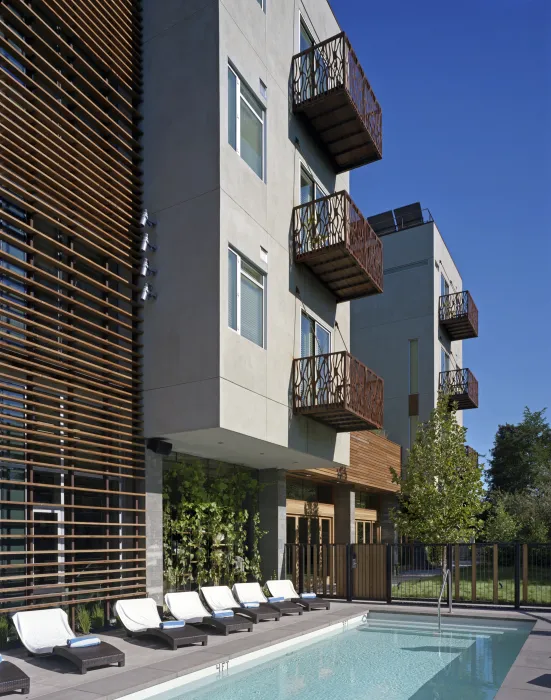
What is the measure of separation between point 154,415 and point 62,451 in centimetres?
186

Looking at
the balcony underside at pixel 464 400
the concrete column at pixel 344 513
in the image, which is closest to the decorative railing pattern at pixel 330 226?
the concrete column at pixel 344 513

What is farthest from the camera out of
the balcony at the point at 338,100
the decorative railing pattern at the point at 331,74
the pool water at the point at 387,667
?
the decorative railing pattern at the point at 331,74

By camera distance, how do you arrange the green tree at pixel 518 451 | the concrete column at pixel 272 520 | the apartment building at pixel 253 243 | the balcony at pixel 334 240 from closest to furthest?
1. the apartment building at pixel 253 243
2. the balcony at pixel 334 240
3. the concrete column at pixel 272 520
4. the green tree at pixel 518 451

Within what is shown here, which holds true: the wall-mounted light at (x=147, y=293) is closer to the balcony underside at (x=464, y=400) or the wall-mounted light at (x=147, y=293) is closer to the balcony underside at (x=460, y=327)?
the balcony underside at (x=464, y=400)

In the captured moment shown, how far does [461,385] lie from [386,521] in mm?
6366

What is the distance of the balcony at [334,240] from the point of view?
14.8 metres

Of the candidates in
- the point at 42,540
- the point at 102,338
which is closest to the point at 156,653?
the point at 42,540

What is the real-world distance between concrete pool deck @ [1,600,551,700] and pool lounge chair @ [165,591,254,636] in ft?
0.50

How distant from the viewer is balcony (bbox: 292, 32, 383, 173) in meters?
15.2

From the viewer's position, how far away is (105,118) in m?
11.9

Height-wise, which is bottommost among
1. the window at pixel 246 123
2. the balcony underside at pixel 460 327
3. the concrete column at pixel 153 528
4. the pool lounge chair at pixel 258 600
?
the pool lounge chair at pixel 258 600

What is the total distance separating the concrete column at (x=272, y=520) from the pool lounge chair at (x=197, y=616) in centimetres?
463

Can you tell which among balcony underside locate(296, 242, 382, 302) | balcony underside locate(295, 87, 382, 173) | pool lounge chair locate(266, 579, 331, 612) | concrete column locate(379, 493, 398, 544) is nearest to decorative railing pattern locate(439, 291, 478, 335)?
concrete column locate(379, 493, 398, 544)

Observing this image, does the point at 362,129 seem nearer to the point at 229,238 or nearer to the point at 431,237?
the point at 229,238
